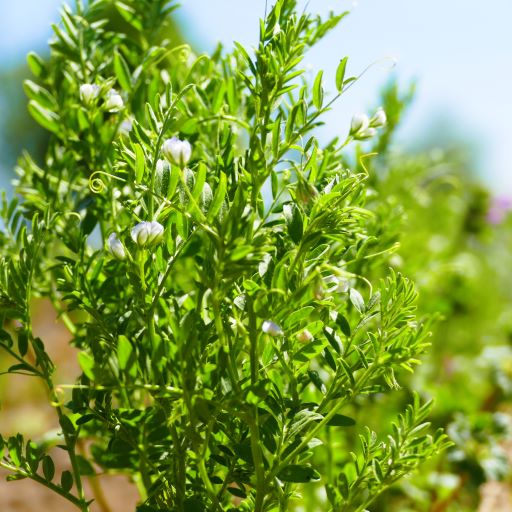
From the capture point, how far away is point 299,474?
61 cm

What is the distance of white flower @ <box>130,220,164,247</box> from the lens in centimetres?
54

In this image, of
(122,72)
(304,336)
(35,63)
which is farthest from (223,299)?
(35,63)

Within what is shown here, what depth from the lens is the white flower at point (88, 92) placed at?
67 centimetres

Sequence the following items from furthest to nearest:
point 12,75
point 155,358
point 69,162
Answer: point 12,75
point 69,162
point 155,358

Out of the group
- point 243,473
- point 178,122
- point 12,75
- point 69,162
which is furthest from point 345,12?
point 12,75

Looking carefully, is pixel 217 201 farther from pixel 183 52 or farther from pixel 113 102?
pixel 183 52

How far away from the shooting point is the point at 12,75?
6.75 metres

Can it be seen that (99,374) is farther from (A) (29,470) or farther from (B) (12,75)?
(B) (12,75)

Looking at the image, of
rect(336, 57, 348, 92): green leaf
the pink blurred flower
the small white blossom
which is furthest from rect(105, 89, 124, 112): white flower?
the pink blurred flower

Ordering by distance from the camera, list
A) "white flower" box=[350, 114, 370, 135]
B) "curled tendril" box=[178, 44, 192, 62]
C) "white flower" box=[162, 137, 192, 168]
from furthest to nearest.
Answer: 1. "curled tendril" box=[178, 44, 192, 62]
2. "white flower" box=[350, 114, 370, 135]
3. "white flower" box=[162, 137, 192, 168]

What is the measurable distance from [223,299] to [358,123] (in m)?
0.20

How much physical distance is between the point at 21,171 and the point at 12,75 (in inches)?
253

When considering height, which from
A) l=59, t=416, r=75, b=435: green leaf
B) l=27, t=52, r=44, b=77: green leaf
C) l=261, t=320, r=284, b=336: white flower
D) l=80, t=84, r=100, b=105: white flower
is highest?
l=27, t=52, r=44, b=77: green leaf

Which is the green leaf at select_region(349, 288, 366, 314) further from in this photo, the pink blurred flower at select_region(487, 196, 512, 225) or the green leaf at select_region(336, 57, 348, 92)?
the pink blurred flower at select_region(487, 196, 512, 225)
